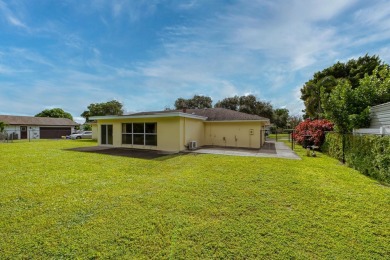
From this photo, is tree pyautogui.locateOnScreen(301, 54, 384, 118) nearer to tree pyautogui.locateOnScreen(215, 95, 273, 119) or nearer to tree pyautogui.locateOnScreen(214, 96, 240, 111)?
tree pyautogui.locateOnScreen(215, 95, 273, 119)

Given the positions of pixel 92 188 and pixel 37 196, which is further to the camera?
pixel 92 188

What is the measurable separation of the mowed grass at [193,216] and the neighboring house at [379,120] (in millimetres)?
2064

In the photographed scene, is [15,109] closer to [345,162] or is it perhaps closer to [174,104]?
[174,104]

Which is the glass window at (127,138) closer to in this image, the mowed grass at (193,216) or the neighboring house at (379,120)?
the mowed grass at (193,216)

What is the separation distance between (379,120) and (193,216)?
9761 mm

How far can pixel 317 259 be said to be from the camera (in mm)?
2465

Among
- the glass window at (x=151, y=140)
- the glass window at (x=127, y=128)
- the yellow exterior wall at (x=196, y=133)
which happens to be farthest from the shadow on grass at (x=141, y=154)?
the glass window at (x=127, y=128)

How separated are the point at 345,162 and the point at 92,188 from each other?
458 inches

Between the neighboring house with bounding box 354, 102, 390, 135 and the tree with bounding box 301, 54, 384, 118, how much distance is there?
1417cm

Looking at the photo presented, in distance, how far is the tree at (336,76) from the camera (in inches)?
878

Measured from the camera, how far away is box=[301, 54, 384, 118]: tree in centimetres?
2230

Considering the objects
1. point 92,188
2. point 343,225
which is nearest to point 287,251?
point 343,225

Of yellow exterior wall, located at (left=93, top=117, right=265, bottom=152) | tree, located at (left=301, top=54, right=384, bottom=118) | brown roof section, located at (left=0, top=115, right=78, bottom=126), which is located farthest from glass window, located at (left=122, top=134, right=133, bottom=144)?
brown roof section, located at (left=0, top=115, right=78, bottom=126)

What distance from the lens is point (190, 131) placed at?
1402 centimetres
